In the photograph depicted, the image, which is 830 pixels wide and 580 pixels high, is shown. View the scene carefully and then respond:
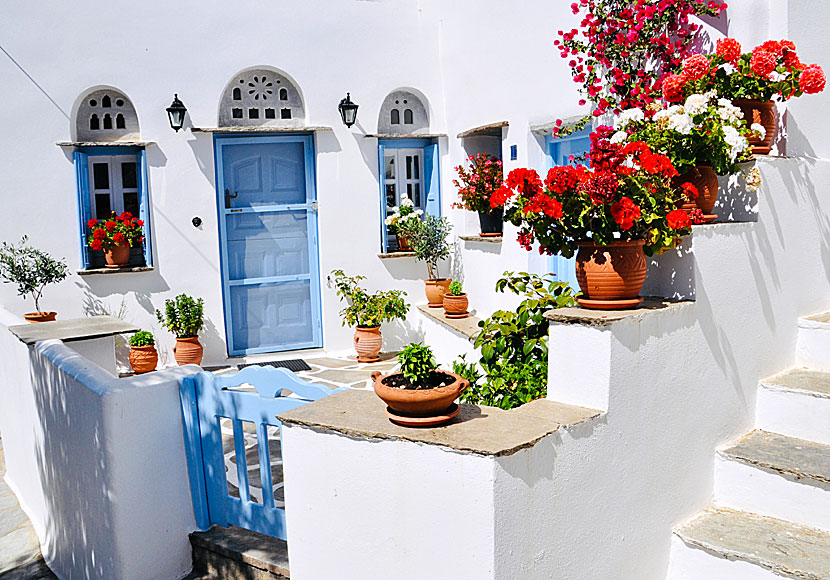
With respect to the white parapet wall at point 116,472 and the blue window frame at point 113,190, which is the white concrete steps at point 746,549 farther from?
the blue window frame at point 113,190

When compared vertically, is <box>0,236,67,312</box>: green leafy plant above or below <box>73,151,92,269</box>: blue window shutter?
below

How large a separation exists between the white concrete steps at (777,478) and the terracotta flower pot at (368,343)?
15.8 feet

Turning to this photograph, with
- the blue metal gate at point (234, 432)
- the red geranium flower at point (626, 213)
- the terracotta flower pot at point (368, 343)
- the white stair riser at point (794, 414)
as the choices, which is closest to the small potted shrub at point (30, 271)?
the terracotta flower pot at point (368, 343)

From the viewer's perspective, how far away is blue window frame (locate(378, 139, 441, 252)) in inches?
341

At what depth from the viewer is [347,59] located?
8344 mm

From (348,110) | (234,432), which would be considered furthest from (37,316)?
(234,432)

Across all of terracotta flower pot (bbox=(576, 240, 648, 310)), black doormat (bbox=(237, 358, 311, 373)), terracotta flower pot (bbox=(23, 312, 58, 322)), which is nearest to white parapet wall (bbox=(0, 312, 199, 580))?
terracotta flower pot (bbox=(576, 240, 648, 310))

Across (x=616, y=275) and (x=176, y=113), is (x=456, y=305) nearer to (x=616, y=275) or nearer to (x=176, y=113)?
(x=176, y=113)

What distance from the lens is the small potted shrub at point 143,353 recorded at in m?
7.82

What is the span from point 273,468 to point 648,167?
3.16 metres

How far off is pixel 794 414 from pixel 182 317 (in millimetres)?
6010

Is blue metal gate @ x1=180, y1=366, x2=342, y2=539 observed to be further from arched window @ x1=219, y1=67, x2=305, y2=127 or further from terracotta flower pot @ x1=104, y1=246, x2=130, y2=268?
arched window @ x1=219, y1=67, x2=305, y2=127

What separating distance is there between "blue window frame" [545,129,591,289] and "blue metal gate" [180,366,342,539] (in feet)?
11.2

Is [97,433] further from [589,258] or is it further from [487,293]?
[487,293]
